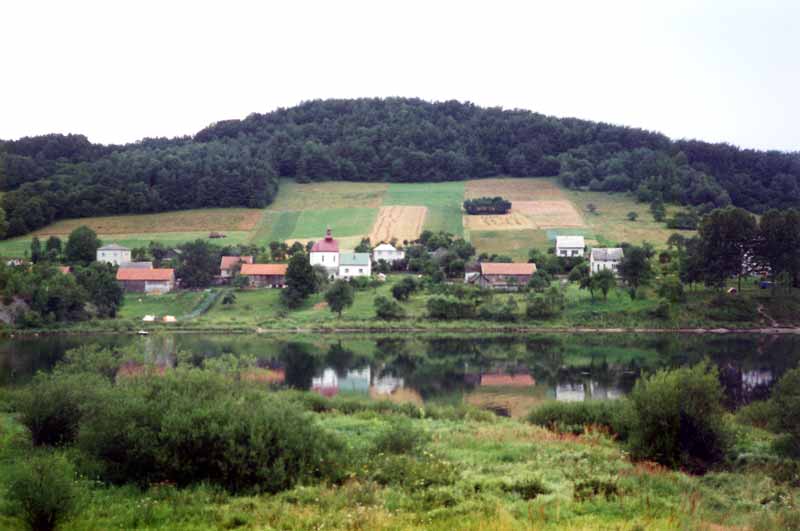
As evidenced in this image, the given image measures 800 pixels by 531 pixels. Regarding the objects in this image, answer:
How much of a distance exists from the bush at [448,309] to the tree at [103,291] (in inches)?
939

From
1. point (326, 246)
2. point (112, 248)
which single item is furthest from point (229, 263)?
point (112, 248)

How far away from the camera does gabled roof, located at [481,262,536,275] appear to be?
66562 millimetres

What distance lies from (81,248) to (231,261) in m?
13.9

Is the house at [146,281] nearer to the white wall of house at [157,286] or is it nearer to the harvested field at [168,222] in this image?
the white wall of house at [157,286]

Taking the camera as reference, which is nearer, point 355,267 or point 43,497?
point 43,497

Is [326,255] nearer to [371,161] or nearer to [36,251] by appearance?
[36,251]

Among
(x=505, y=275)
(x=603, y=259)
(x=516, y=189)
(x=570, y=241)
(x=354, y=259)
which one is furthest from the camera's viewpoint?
(x=516, y=189)

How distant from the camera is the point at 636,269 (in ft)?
196

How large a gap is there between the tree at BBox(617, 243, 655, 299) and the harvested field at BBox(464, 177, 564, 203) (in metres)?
37.2

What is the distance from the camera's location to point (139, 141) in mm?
133250

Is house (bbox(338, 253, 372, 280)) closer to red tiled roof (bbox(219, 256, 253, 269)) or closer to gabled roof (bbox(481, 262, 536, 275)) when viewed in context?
red tiled roof (bbox(219, 256, 253, 269))

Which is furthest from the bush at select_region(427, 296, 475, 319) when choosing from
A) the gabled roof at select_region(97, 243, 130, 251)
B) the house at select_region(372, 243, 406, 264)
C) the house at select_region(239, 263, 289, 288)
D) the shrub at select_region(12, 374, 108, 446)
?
the shrub at select_region(12, 374, 108, 446)

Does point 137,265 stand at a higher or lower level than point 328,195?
lower

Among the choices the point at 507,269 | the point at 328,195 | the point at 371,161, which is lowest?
the point at 507,269
